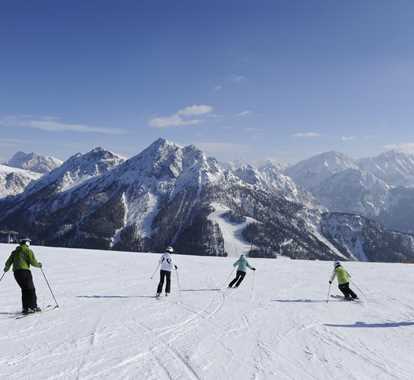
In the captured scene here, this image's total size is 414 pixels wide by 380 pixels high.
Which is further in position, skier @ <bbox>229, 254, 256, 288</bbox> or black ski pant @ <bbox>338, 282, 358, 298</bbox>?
skier @ <bbox>229, 254, 256, 288</bbox>

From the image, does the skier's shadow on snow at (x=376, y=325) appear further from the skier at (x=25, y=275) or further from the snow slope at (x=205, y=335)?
the skier at (x=25, y=275)

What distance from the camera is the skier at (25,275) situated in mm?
13438

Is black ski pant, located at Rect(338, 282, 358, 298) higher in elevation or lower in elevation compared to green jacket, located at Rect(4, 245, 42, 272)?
lower

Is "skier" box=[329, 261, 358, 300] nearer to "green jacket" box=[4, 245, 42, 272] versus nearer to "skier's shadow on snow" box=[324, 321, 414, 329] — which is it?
"skier's shadow on snow" box=[324, 321, 414, 329]

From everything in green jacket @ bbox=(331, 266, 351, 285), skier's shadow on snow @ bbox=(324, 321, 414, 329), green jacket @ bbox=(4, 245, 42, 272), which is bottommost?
skier's shadow on snow @ bbox=(324, 321, 414, 329)

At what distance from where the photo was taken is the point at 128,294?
18141mm

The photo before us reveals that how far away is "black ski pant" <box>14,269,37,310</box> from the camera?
1342cm

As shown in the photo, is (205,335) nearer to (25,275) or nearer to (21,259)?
(25,275)

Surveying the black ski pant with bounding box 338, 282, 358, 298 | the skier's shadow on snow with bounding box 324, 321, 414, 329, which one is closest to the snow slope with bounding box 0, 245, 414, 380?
the skier's shadow on snow with bounding box 324, 321, 414, 329

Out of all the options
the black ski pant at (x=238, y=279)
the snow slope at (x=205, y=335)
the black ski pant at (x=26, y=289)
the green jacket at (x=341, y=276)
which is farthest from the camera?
the black ski pant at (x=238, y=279)

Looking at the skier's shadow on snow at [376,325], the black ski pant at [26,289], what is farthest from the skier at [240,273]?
the black ski pant at [26,289]

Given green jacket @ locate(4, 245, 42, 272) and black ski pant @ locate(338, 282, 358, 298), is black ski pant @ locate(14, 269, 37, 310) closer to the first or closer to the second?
green jacket @ locate(4, 245, 42, 272)

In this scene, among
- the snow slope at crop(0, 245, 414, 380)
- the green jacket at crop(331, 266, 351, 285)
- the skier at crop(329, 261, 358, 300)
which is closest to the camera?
the snow slope at crop(0, 245, 414, 380)

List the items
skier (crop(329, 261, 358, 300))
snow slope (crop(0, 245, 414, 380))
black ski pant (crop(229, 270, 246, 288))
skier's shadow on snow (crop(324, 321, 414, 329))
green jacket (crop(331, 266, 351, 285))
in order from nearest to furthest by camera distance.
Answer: snow slope (crop(0, 245, 414, 380)) < skier's shadow on snow (crop(324, 321, 414, 329)) < skier (crop(329, 261, 358, 300)) < green jacket (crop(331, 266, 351, 285)) < black ski pant (crop(229, 270, 246, 288))
